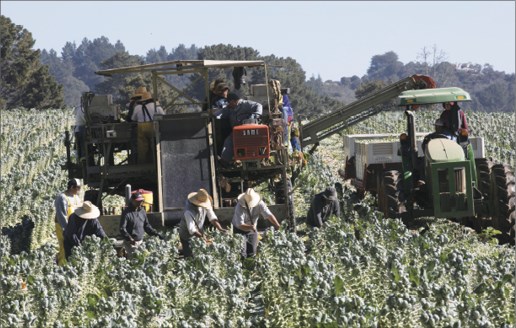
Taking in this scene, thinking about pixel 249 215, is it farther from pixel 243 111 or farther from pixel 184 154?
pixel 243 111

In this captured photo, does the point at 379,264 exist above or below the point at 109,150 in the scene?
below

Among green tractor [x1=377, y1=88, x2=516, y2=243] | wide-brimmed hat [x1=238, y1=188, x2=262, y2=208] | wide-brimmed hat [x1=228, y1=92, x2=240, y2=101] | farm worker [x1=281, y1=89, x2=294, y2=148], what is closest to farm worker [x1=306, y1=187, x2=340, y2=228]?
green tractor [x1=377, y1=88, x2=516, y2=243]

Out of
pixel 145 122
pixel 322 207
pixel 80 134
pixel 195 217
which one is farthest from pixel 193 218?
pixel 80 134

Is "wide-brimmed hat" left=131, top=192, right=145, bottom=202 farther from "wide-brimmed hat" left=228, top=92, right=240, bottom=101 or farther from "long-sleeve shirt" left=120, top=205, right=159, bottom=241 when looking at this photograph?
"wide-brimmed hat" left=228, top=92, right=240, bottom=101

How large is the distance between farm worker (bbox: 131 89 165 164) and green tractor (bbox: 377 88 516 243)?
11.3 ft

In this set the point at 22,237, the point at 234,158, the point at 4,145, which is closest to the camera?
the point at 234,158

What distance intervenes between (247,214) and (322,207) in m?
1.87

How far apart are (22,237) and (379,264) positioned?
7720mm

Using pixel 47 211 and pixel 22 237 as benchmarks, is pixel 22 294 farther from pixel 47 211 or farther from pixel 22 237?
pixel 47 211

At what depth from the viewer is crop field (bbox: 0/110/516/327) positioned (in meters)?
10.2

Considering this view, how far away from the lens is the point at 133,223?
15016 millimetres

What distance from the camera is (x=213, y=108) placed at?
17328 mm

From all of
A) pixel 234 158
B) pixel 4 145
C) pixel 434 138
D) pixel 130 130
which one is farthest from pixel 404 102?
pixel 4 145

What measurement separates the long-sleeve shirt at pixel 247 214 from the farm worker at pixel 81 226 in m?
1.72
